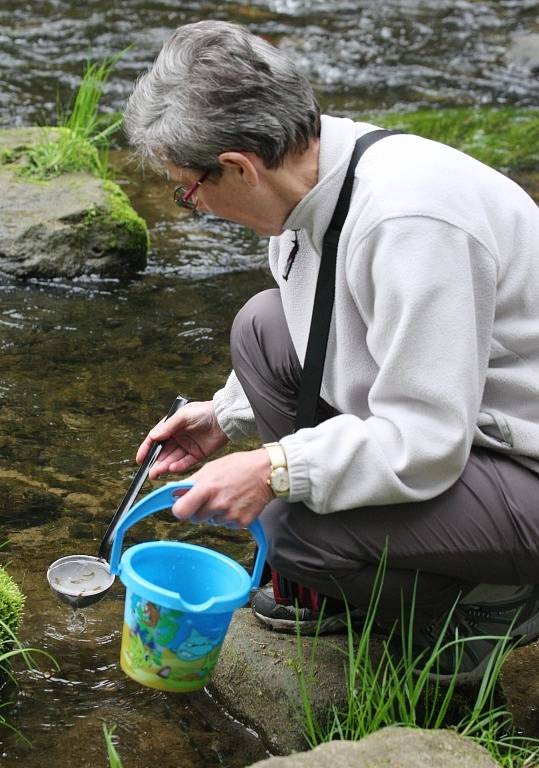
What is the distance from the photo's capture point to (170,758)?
2299 millimetres

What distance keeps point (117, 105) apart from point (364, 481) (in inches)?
219

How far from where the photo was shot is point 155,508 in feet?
7.29

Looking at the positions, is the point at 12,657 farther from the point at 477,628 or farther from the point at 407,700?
the point at 477,628

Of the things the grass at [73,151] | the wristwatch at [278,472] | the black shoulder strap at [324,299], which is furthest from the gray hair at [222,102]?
the grass at [73,151]

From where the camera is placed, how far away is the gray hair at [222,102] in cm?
210

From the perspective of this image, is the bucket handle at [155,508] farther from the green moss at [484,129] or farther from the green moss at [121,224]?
the green moss at [484,129]

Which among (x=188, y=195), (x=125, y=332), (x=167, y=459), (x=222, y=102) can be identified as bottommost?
(x=125, y=332)

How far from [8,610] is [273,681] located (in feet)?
1.92

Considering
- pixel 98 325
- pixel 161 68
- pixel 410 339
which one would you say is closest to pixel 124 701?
pixel 410 339

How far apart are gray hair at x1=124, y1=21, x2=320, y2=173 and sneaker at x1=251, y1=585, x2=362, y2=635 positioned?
3.37 feet

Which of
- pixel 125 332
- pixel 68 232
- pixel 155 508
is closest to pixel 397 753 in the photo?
pixel 155 508

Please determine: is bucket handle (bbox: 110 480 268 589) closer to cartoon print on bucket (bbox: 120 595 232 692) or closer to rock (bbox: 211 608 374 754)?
cartoon print on bucket (bbox: 120 595 232 692)

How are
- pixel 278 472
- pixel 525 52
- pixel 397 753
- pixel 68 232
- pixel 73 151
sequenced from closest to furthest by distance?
pixel 397 753 < pixel 278 472 < pixel 68 232 < pixel 73 151 < pixel 525 52

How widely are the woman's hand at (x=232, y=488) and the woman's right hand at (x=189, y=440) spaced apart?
611 mm
